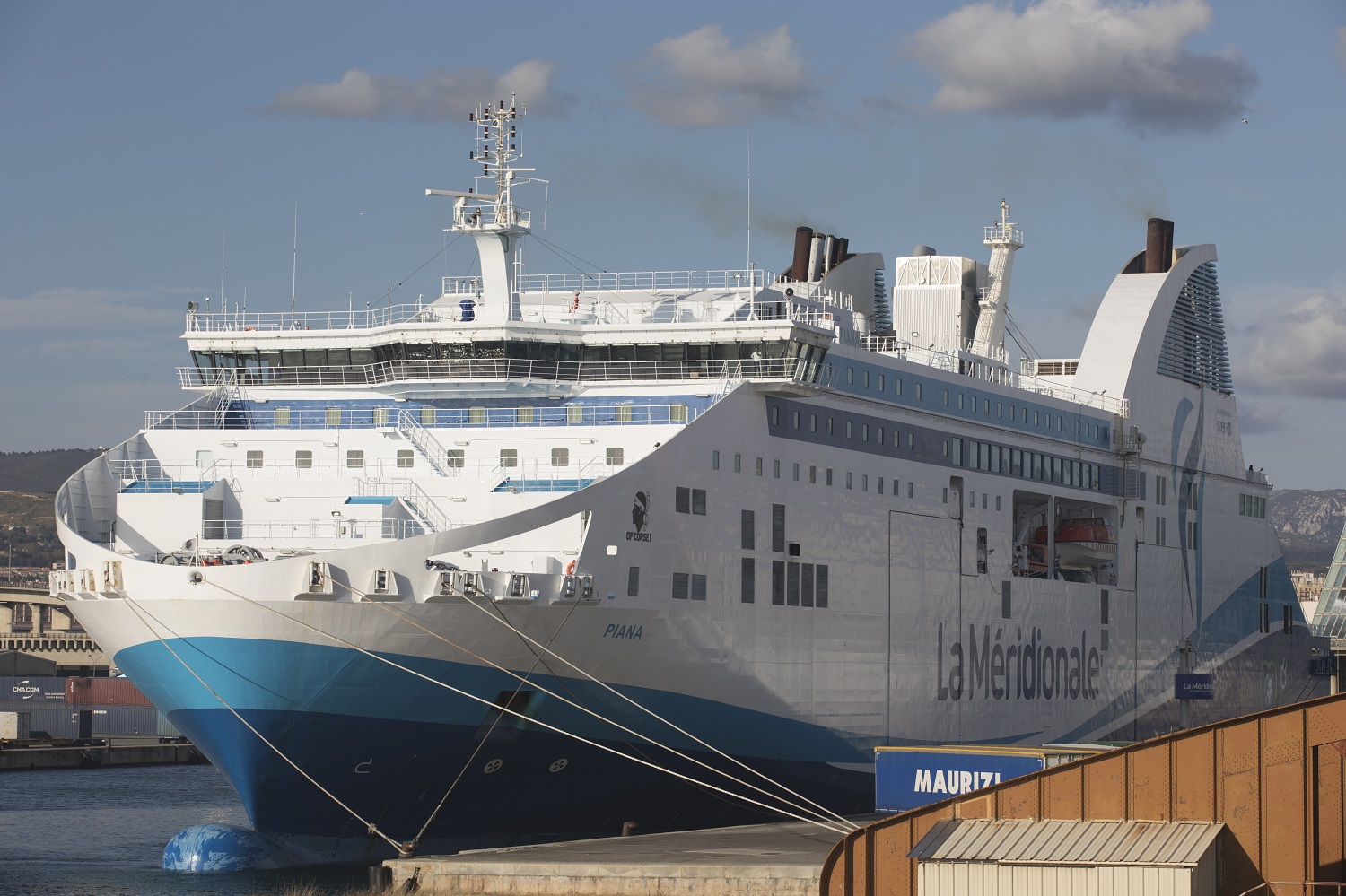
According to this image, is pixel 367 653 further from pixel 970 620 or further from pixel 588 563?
pixel 970 620

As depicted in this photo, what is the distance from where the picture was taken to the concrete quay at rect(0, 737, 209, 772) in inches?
2496

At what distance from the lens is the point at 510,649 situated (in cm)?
2900

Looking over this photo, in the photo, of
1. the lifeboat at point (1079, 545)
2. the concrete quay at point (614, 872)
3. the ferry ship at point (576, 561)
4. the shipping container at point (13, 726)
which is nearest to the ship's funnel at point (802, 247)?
the ferry ship at point (576, 561)

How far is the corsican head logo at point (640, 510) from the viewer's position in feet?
100

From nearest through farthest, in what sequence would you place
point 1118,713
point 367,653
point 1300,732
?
point 1300,732
point 367,653
point 1118,713

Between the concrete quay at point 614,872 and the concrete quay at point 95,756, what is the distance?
1402 inches

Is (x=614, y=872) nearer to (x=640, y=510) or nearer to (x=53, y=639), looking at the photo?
(x=640, y=510)

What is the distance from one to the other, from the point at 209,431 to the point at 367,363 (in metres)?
3.20

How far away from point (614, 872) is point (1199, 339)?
102 ft

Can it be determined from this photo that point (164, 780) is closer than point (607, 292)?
No

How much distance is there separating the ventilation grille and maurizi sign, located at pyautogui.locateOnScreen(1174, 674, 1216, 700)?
824cm

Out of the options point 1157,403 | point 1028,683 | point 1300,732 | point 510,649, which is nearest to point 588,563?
point 510,649

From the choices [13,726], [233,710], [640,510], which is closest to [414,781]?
[233,710]

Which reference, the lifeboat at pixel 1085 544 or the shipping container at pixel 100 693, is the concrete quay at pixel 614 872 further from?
the shipping container at pixel 100 693
